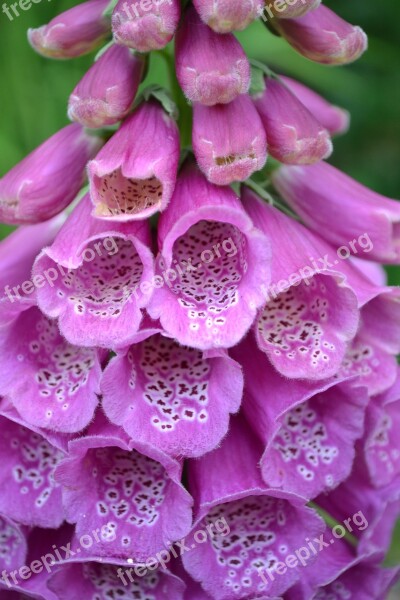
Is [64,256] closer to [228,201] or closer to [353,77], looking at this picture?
[228,201]

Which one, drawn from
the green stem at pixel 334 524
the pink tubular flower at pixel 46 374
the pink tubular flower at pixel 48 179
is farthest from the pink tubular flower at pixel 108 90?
the green stem at pixel 334 524

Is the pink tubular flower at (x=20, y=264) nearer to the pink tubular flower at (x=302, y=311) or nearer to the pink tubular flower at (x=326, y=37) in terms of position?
the pink tubular flower at (x=302, y=311)

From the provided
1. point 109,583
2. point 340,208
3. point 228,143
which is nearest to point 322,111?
point 340,208

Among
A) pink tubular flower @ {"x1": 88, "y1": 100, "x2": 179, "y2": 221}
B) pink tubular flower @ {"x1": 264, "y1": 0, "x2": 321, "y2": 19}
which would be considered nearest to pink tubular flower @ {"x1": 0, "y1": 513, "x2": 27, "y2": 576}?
pink tubular flower @ {"x1": 88, "y1": 100, "x2": 179, "y2": 221}

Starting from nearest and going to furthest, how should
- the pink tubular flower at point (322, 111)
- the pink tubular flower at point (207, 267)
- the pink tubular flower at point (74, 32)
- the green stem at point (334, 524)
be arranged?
the pink tubular flower at point (207, 267)
the pink tubular flower at point (74, 32)
the green stem at point (334, 524)
the pink tubular flower at point (322, 111)

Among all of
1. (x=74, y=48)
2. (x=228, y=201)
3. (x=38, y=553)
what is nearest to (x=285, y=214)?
(x=228, y=201)

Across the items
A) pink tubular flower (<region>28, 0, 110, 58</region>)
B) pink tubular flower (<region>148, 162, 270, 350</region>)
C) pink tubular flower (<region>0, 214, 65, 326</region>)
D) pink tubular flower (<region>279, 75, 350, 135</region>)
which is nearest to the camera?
pink tubular flower (<region>148, 162, 270, 350</region>)

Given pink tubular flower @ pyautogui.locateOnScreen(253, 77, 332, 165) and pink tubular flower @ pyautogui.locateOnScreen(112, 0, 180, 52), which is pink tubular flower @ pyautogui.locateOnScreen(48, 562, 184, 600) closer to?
pink tubular flower @ pyautogui.locateOnScreen(253, 77, 332, 165)
